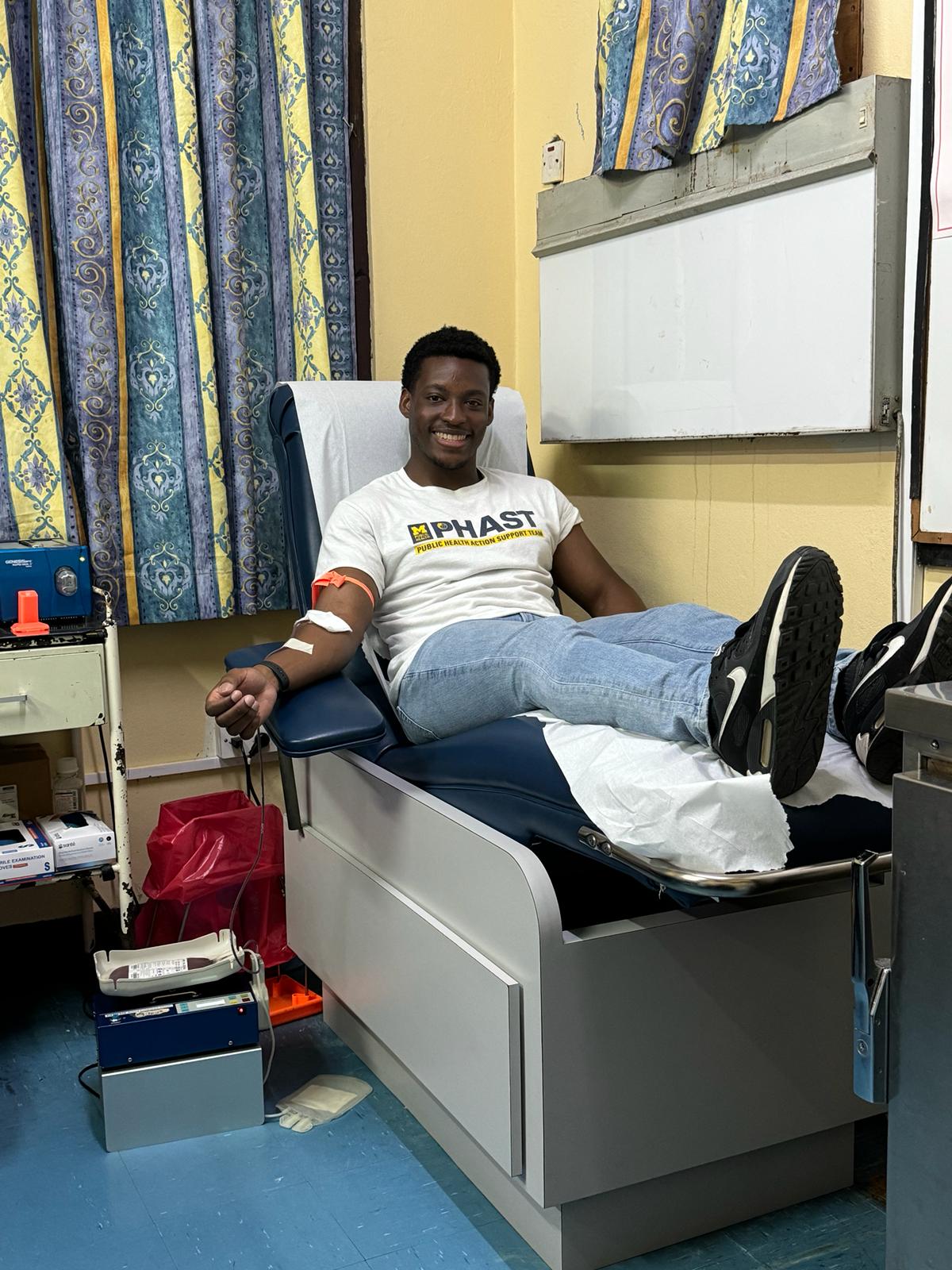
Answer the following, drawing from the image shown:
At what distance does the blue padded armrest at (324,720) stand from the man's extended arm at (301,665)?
3 centimetres

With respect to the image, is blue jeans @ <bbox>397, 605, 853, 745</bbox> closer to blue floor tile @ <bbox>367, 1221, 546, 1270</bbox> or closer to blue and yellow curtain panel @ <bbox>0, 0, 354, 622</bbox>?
blue floor tile @ <bbox>367, 1221, 546, 1270</bbox>

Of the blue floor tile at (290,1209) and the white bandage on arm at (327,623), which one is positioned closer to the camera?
the blue floor tile at (290,1209)

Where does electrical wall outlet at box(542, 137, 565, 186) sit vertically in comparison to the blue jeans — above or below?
above

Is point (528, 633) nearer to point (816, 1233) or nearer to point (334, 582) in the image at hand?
point (334, 582)

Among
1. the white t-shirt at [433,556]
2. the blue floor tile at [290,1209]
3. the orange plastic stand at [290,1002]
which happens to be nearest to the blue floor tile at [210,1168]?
the blue floor tile at [290,1209]

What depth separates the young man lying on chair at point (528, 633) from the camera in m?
1.30

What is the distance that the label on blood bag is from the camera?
1819 millimetres

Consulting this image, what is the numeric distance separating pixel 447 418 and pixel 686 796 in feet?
3.54

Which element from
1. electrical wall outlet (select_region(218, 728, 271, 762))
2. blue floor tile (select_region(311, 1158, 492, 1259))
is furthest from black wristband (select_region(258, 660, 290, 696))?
electrical wall outlet (select_region(218, 728, 271, 762))

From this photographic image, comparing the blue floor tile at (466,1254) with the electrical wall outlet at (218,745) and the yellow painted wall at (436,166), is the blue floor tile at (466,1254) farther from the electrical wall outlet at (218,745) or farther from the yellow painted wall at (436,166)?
the yellow painted wall at (436,166)

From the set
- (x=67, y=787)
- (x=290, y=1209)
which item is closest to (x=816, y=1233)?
(x=290, y=1209)

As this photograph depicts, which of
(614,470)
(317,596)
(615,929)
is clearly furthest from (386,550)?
(615,929)

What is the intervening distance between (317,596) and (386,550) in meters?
0.16

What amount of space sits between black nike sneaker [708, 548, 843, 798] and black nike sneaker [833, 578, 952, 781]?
0.11 meters
